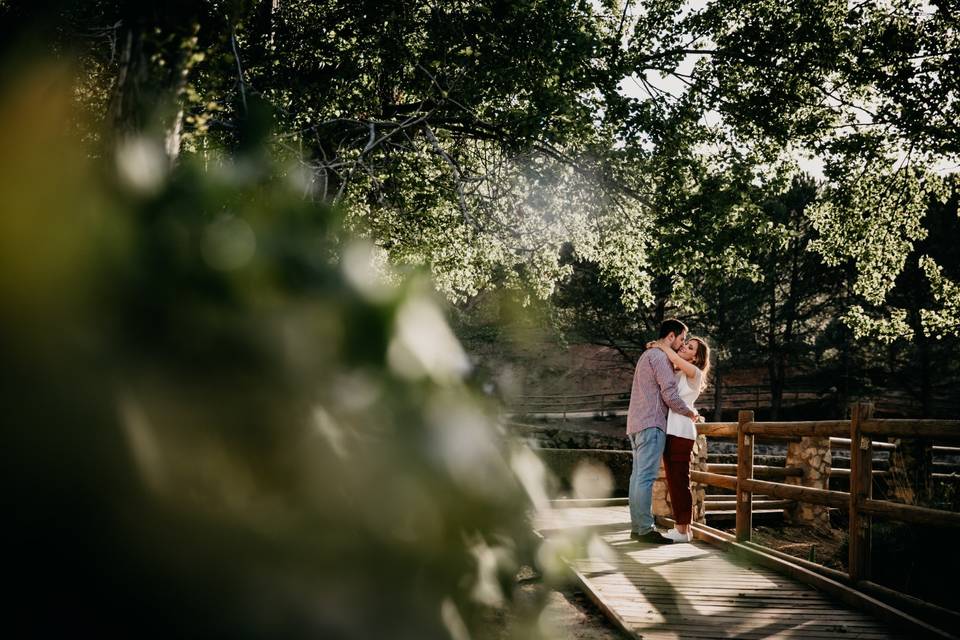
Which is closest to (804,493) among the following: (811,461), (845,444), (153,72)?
(845,444)

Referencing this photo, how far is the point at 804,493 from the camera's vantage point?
5898 millimetres

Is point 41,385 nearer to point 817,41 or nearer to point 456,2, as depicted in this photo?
point 456,2

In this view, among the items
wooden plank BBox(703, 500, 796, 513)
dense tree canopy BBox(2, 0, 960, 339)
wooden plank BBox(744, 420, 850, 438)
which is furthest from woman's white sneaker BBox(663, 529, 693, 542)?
dense tree canopy BBox(2, 0, 960, 339)

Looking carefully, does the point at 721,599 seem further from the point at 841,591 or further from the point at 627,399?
the point at 627,399

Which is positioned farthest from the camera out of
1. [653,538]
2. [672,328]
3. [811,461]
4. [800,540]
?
[800,540]

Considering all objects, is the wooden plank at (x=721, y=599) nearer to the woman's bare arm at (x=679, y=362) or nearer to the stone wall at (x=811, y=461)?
the woman's bare arm at (x=679, y=362)

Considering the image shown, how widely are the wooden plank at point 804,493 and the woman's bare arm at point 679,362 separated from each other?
121 cm

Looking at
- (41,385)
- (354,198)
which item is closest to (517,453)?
(41,385)

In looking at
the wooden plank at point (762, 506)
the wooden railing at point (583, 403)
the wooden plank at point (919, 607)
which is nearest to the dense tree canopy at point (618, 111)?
the wooden plank at point (762, 506)

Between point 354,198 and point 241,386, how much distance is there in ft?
35.4

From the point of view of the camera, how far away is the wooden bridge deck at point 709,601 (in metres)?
4.32

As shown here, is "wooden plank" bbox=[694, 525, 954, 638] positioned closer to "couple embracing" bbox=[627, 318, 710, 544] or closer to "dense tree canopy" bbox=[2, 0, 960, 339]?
"couple embracing" bbox=[627, 318, 710, 544]

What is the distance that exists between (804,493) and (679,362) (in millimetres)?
1499

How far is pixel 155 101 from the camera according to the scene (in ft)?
5.53
